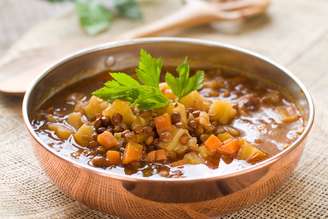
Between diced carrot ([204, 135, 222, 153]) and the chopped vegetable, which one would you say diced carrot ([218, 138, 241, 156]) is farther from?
the chopped vegetable

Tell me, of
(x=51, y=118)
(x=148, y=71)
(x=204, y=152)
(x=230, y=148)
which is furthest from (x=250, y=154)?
(x=51, y=118)

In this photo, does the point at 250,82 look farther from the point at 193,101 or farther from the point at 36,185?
the point at 36,185

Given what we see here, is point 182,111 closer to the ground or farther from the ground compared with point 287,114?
farther from the ground

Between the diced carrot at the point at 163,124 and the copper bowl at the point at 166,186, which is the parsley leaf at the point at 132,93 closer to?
the diced carrot at the point at 163,124

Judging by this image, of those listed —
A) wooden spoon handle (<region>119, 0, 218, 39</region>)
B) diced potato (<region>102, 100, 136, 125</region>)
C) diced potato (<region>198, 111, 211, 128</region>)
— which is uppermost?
diced potato (<region>102, 100, 136, 125</region>)

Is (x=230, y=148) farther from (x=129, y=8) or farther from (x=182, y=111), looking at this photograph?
(x=129, y=8)

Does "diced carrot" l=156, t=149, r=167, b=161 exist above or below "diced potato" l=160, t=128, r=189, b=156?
below

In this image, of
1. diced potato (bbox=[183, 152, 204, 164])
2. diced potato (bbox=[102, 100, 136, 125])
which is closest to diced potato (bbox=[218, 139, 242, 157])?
diced potato (bbox=[183, 152, 204, 164])
